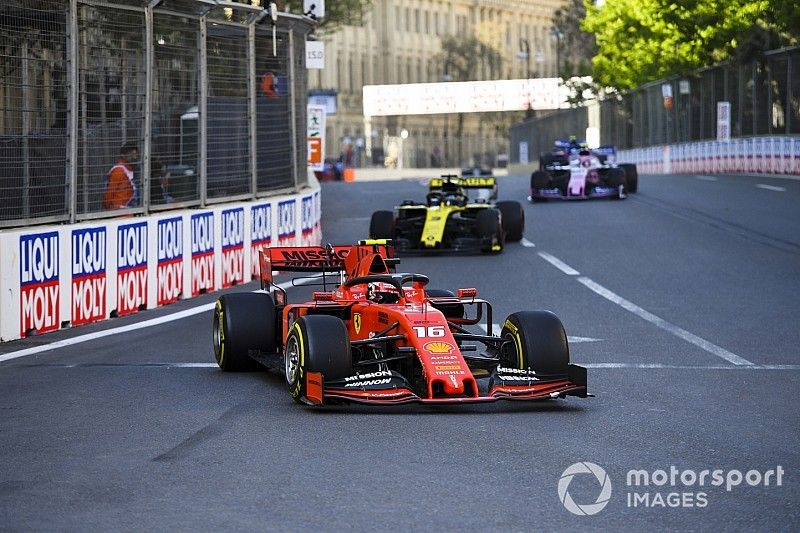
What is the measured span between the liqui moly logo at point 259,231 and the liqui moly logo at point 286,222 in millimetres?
569

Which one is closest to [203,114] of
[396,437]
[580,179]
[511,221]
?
[511,221]

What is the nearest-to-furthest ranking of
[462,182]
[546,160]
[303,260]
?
[303,260] < [462,182] < [546,160]

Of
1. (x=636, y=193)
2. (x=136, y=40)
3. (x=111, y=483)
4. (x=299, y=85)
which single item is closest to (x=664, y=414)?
(x=111, y=483)

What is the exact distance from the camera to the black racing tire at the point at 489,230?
22750 mm

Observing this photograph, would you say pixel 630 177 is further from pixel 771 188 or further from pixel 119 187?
pixel 119 187

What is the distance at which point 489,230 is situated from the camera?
22.8 meters

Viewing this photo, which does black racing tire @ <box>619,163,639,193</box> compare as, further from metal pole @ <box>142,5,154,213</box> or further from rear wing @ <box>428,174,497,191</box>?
metal pole @ <box>142,5,154,213</box>

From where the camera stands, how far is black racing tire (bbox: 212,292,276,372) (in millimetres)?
11023

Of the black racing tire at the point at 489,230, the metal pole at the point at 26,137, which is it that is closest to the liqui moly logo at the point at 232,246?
the black racing tire at the point at 489,230

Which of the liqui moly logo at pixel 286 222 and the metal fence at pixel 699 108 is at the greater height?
the metal fence at pixel 699 108

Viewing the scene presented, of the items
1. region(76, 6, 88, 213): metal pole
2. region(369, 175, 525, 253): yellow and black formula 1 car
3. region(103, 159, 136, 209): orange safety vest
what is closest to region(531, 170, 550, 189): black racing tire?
region(369, 175, 525, 253): yellow and black formula 1 car

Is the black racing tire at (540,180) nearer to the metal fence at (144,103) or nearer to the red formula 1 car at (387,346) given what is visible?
the metal fence at (144,103)

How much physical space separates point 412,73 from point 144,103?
11119 centimetres

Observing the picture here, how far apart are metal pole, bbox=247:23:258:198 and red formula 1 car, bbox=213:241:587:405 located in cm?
889
